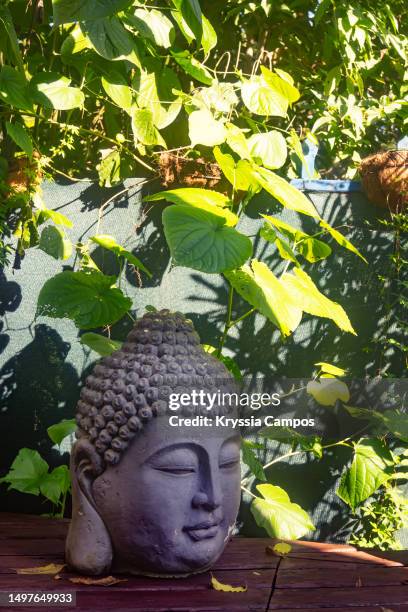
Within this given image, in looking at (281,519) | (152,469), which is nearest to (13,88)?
(152,469)

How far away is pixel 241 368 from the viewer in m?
2.55

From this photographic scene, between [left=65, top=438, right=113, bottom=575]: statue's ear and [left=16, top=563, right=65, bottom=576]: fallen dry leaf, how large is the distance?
0.12ft

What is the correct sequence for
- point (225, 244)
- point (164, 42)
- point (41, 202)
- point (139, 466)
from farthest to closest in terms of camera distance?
point (41, 202)
point (164, 42)
point (225, 244)
point (139, 466)

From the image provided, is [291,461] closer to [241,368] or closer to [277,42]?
[241,368]

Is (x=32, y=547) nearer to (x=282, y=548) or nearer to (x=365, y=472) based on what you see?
(x=282, y=548)

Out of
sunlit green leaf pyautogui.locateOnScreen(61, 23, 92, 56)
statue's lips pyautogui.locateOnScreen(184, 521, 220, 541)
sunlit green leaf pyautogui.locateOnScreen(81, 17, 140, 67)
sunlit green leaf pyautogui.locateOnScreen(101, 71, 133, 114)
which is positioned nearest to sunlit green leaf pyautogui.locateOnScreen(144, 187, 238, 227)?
sunlit green leaf pyautogui.locateOnScreen(81, 17, 140, 67)

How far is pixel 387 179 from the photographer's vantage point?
2.51 meters

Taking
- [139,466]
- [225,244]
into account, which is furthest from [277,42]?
[139,466]

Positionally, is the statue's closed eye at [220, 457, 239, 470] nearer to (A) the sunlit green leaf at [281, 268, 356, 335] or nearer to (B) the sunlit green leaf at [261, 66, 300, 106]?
(A) the sunlit green leaf at [281, 268, 356, 335]

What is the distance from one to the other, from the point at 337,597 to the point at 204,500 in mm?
354

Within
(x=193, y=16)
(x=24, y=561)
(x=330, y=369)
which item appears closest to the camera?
(x=193, y=16)

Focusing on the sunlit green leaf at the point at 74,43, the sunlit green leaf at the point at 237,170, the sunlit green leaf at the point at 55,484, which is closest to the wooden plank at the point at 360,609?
the sunlit green leaf at the point at 55,484

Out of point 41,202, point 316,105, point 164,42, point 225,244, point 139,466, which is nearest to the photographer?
point 139,466

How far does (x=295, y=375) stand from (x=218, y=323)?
305 millimetres
